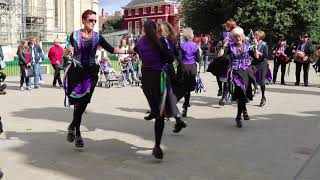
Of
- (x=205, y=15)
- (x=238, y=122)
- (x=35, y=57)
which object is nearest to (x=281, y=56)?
(x=35, y=57)

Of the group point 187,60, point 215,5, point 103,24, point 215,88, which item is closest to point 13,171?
point 187,60

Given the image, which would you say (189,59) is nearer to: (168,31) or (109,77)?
(168,31)

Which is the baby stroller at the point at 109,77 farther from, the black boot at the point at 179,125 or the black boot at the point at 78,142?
the black boot at the point at 78,142

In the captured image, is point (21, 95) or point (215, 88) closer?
point (21, 95)

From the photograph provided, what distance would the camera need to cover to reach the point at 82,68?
6.81 meters

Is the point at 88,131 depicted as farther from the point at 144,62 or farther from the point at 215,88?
the point at 215,88

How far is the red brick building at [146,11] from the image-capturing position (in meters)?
94.0

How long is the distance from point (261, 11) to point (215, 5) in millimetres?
6113

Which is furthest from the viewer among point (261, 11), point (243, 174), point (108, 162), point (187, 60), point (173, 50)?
point (261, 11)

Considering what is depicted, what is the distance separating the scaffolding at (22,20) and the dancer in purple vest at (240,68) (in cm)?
2687

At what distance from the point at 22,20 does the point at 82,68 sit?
29455mm

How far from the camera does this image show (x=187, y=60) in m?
9.92

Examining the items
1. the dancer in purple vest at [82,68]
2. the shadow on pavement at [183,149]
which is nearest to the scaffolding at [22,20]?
the shadow on pavement at [183,149]

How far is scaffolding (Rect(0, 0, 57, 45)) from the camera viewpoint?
3348cm
